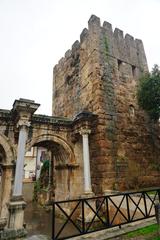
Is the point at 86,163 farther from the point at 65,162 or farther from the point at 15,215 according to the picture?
the point at 15,215

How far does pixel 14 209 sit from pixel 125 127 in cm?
541

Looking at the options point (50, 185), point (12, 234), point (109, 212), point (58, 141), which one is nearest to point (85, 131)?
point (58, 141)

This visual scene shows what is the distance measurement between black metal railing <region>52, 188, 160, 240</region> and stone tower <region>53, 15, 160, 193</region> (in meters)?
0.82

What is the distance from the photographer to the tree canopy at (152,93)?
308 inches

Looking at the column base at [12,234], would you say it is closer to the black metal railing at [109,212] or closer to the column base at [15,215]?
the column base at [15,215]

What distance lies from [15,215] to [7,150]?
2.47 metres

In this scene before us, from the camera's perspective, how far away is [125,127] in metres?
8.06

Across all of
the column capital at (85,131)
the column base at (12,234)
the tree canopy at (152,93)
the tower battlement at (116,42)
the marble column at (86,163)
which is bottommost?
the column base at (12,234)

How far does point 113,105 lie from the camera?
8.07m

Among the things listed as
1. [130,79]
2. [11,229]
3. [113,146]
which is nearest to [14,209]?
[11,229]

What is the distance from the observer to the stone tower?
716 cm

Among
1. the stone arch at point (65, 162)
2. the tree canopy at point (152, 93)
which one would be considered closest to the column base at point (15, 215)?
the stone arch at point (65, 162)

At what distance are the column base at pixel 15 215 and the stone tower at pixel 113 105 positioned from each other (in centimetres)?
295

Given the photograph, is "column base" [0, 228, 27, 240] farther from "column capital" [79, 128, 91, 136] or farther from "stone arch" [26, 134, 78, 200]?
"column capital" [79, 128, 91, 136]
